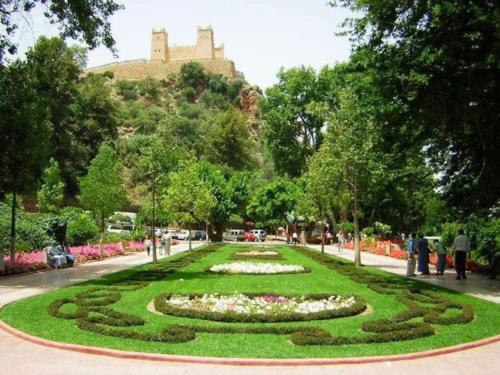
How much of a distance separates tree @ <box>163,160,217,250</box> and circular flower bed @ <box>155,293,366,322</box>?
69.2 feet

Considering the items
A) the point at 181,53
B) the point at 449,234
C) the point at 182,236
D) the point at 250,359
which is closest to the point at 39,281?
the point at 250,359

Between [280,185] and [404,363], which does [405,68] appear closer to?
[404,363]

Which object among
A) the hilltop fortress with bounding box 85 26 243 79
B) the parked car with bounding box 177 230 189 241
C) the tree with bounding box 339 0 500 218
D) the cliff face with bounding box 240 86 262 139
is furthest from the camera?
the hilltop fortress with bounding box 85 26 243 79

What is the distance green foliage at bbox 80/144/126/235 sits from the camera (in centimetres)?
3700

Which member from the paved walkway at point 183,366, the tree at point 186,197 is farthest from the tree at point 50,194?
the paved walkway at point 183,366

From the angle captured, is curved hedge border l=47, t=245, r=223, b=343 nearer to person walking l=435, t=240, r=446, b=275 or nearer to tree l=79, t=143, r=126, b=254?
person walking l=435, t=240, r=446, b=275

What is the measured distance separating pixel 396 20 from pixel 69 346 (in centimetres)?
1307

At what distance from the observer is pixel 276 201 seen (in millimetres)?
60938

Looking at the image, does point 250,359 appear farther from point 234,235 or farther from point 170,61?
point 170,61

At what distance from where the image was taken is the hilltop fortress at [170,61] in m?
126

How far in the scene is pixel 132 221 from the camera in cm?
6116

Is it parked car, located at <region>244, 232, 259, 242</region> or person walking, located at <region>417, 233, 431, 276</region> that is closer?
person walking, located at <region>417, 233, 431, 276</region>

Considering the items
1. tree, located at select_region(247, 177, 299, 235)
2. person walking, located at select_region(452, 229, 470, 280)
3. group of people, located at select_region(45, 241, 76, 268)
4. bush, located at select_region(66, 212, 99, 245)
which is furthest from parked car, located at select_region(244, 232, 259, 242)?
person walking, located at select_region(452, 229, 470, 280)

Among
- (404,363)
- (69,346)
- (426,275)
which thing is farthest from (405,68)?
(69,346)
